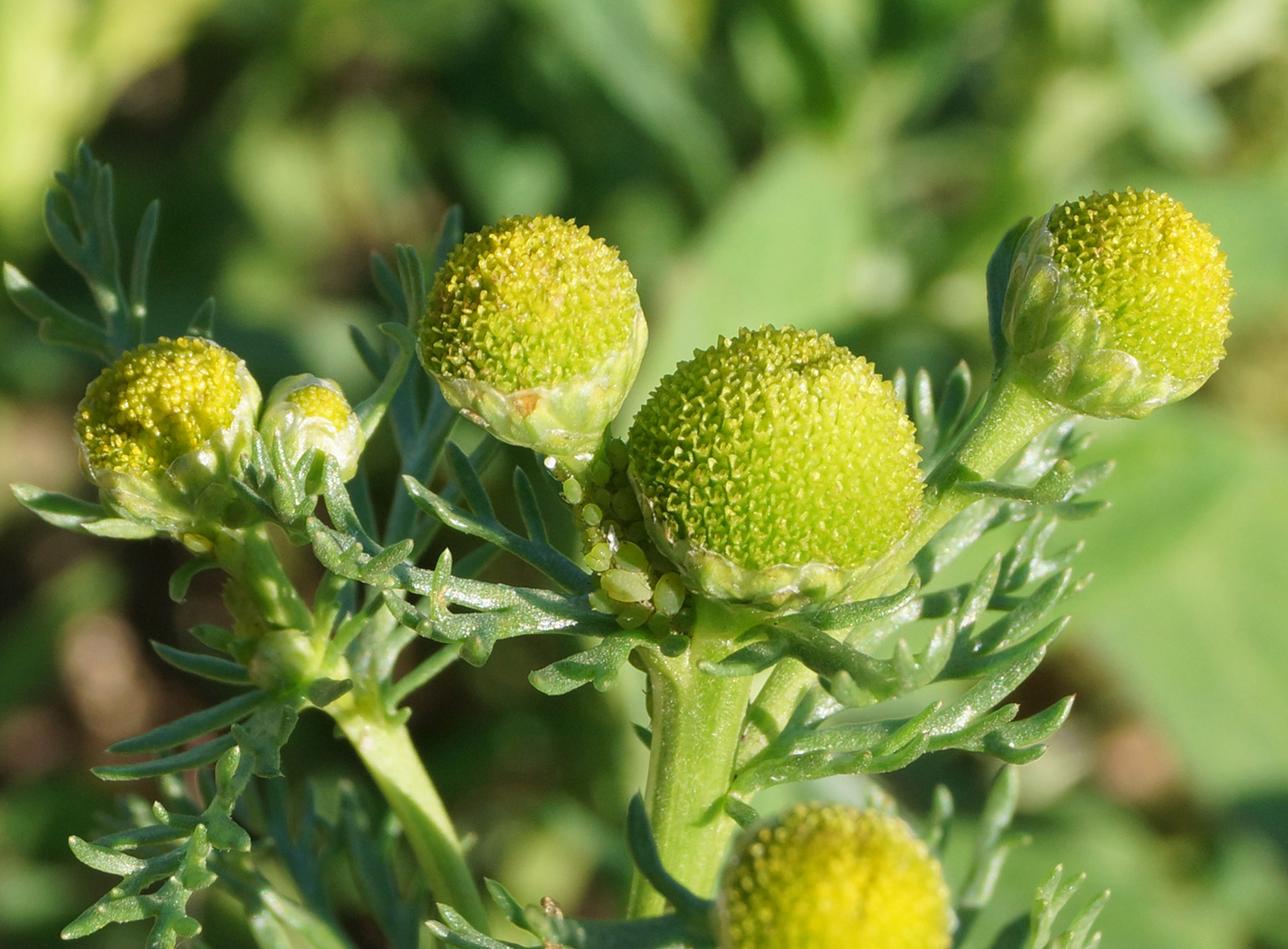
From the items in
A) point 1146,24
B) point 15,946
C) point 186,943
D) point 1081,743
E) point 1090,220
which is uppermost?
point 1146,24

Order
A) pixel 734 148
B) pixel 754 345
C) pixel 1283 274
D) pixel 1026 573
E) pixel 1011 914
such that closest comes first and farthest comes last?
pixel 754 345, pixel 1026 573, pixel 1011 914, pixel 1283 274, pixel 734 148

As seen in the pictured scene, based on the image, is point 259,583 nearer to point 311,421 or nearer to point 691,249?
point 311,421

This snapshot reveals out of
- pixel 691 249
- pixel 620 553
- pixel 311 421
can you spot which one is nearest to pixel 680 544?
pixel 620 553

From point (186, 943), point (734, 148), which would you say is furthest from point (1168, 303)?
point (734, 148)

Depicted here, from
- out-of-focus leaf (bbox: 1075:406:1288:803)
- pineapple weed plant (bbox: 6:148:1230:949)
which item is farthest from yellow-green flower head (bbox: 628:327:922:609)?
out-of-focus leaf (bbox: 1075:406:1288:803)

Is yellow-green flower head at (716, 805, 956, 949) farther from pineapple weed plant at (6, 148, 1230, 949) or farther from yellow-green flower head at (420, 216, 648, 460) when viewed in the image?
yellow-green flower head at (420, 216, 648, 460)

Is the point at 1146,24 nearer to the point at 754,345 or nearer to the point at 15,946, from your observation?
the point at 754,345
